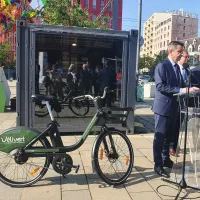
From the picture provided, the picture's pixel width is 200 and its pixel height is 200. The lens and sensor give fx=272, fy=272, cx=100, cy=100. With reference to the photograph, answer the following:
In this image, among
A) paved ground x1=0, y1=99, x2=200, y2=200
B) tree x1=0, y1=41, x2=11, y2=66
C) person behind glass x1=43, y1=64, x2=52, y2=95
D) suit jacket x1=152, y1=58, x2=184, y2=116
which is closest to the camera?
paved ground x1=0, y1=99, x2=200, y2=200

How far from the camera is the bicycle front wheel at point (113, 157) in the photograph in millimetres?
3422

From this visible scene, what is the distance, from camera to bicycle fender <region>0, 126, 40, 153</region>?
10.8 feet

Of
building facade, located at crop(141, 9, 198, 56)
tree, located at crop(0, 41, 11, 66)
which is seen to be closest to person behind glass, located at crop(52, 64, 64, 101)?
tree, located at crop(0, 41, 11, 66)

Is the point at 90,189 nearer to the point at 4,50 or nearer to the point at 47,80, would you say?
the point at 47,80

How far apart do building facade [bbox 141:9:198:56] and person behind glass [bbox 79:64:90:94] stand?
3653 inches

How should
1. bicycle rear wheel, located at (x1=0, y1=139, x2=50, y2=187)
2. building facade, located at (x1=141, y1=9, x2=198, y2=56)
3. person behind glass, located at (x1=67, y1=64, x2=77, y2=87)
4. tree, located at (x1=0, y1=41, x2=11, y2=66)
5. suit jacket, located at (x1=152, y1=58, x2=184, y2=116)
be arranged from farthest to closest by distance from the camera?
building facade, located at (x1=141, y1=9, x2=198, y2=56) → tree, located at (x1=0, y1=41, x2=11, y2=66) → person behind glass, located at (x1=67, y1=64, x2=77, y2=87) → suit jacket, located at (x1=152, y1=58, x2=184, y2=116) → bicycle rear wheel, located at (x1=0, y1=139, x2=50, y2=187)

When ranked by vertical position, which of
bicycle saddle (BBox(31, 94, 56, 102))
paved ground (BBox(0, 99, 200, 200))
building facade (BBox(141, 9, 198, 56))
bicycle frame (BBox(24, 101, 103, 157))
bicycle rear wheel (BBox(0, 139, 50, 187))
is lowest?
paved ground (BBox(0, 99, 200, 200))

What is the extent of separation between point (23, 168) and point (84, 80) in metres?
2.80

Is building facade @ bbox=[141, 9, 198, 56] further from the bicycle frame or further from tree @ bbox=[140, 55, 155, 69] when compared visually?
the bicycle frame

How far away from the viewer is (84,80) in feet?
19.5

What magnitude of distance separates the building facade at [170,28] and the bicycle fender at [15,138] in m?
95.6

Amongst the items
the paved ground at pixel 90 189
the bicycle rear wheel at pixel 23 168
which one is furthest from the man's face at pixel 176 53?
the bicycle rear wheel at pixel 23 168

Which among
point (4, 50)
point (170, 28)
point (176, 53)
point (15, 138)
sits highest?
point (170, 28)

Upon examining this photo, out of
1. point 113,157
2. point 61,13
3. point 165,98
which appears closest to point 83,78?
point 165,98
